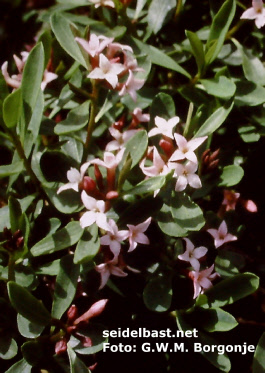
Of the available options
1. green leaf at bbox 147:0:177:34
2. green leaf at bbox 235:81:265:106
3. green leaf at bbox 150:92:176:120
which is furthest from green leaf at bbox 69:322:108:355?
green leaf at bbox 147:0:177:34

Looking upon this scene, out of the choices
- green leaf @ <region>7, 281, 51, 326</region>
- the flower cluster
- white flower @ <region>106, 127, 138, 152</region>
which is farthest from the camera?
white flower @ <region>106, 127, 138, 152</region>

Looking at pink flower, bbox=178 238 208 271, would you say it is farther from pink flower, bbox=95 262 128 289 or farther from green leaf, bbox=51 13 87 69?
green leaf, bbox=51 13 87 69

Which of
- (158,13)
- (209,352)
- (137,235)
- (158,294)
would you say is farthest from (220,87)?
(209,352)

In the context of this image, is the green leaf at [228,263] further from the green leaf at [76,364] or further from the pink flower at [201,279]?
the green leaf at [76,364]

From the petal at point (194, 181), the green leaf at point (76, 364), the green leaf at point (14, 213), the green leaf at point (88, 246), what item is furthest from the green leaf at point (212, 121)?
the green leaf at point (76, 364)

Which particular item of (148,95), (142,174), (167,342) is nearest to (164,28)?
(148,95)

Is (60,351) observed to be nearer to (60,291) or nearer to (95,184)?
(60,291)

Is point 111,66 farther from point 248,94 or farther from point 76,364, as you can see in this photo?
point 76,364
